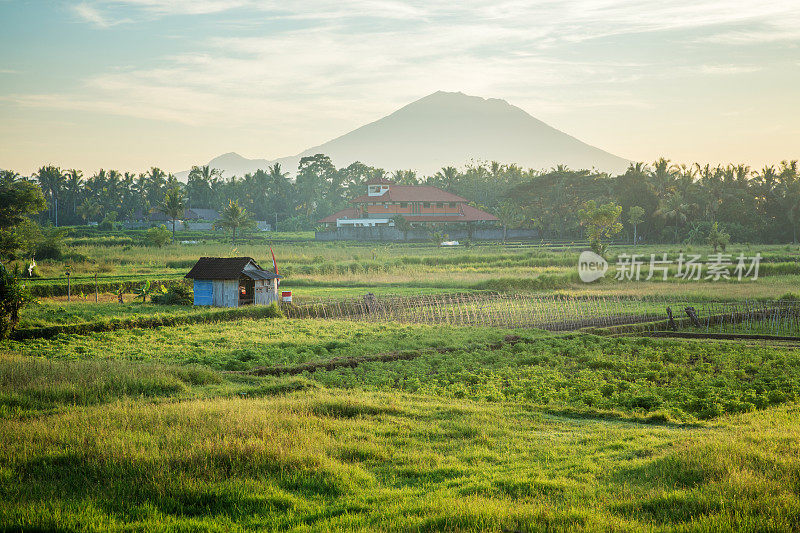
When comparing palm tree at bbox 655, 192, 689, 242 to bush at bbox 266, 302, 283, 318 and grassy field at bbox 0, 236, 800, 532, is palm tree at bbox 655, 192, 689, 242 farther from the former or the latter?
bush at bbox 266, 302, 283, 318

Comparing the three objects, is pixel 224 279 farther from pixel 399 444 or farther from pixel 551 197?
pixel 551 197

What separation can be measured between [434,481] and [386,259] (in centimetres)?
4893

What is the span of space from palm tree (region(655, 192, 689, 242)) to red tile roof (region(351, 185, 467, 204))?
87.9 ft

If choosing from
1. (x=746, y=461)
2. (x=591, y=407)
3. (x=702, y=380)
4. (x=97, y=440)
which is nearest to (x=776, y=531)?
(x=746, y=461)

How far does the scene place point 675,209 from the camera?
80.2 metres

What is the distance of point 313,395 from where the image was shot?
14.9 metres

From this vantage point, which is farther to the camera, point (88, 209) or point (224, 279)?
point (88, 209)

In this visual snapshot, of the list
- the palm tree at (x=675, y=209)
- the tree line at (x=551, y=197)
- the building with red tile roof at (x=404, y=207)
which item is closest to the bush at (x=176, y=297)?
the tree line at (x=551, y=197)

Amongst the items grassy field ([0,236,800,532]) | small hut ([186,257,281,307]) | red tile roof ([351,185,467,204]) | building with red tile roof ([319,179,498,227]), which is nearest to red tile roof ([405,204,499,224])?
building with red tile roof ([319,179,498,227])

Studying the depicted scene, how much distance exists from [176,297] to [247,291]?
11.7ft

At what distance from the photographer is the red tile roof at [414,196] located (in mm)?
94812

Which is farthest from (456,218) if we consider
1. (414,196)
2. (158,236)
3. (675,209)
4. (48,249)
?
(48,249)

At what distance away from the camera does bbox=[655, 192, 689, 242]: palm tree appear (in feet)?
263

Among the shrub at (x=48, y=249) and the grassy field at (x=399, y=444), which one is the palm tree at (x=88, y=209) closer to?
the shrub at (x=48, y=249)
